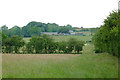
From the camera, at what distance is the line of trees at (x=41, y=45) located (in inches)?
375

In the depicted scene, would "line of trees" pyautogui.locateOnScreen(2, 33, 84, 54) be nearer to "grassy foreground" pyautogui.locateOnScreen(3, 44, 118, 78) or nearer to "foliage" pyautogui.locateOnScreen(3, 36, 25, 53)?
"foliage" pyautogui.locateOnScreen(3, 36, 25, 53)

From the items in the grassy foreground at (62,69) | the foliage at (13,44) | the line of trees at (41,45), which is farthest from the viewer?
the line of trees at (41,45)

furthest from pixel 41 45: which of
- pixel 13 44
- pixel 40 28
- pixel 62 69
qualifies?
pixel 62 69

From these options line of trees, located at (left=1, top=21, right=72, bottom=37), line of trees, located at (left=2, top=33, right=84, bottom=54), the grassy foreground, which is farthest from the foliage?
the grassy foreground

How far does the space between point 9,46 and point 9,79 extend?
6322 millimetres

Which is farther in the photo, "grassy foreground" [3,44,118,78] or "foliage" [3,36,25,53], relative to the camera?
"foliage" [3,36,25,53]

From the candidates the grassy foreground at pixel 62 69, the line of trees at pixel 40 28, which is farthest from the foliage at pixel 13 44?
the grassy foreground at pixel 62 69

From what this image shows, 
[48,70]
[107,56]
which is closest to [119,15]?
[107,56]

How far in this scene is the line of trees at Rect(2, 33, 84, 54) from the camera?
9.52 meters

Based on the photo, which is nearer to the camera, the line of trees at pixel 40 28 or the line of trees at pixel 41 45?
the line of trees at pixel 40 28

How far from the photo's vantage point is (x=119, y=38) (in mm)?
3715

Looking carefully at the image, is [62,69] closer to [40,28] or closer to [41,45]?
[40,28]

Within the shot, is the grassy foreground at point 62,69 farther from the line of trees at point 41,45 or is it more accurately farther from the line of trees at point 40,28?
the line of trees at point 41,45

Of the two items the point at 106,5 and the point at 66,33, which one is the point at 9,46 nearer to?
the point at 66,33
